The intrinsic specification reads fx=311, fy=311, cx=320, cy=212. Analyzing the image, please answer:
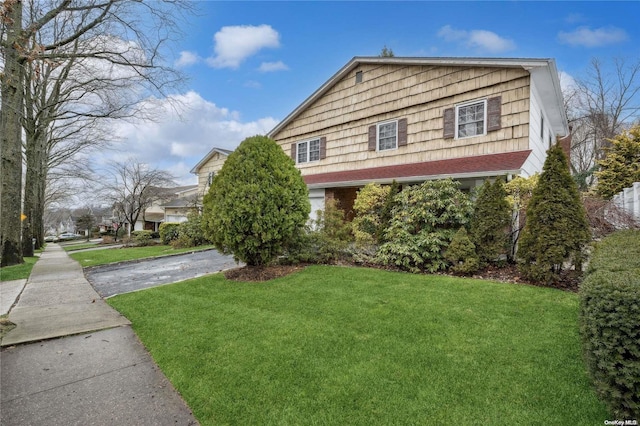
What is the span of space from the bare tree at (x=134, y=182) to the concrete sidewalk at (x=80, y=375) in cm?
2640

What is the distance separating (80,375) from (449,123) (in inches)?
432

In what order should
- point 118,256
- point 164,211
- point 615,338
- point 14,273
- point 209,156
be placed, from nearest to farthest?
point 615,338
point 14,273
point 118,256
point 209,156
point 164,211

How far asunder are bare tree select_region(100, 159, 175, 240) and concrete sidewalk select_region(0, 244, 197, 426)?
26404mm

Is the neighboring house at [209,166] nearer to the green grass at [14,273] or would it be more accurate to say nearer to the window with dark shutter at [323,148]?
the window with dark shutter at [323,148]

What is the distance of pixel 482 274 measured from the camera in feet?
22.6

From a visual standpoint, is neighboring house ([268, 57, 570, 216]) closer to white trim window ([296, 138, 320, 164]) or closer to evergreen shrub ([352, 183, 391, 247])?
white trim window ([296, 138, 320, 164])

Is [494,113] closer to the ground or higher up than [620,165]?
higher up

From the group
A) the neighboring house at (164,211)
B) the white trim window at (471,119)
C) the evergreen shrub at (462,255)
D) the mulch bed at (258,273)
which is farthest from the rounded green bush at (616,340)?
the neighboring house at (164,211)

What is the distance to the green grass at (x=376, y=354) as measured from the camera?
8.16ft

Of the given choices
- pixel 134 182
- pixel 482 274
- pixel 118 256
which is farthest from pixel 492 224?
pixel 134 182

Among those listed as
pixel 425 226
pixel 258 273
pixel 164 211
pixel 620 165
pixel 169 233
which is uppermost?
pixel 620 165

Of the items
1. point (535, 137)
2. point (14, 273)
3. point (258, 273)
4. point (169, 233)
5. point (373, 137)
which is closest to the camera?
point (258, 273)

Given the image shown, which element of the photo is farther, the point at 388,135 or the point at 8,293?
the point at 388,135

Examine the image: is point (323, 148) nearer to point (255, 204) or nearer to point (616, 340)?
point (255, 204)
